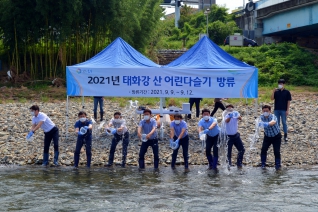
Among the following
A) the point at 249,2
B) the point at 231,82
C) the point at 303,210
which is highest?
the point at 249,2

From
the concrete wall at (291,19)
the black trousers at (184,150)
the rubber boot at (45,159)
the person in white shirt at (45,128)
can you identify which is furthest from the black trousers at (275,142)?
the concrete wall at (291,19)

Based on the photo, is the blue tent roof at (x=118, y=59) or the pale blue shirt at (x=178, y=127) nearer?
the pale blue shirt at (x=178, y=127)

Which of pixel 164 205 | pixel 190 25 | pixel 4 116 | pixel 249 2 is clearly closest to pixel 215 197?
pixel 164 205

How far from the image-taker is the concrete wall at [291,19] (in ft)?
113

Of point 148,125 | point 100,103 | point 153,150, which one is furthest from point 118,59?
point 153,150

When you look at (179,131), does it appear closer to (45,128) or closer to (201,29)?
(45,128)

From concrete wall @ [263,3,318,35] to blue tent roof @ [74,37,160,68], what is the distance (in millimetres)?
20012

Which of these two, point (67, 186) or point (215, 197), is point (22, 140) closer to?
point (67, 186)

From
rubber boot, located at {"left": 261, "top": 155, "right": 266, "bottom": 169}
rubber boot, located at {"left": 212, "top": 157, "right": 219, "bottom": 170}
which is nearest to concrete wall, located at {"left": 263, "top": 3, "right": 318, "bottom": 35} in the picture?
rubber boot, located at {"left": 261, "top": 155, "right": 266, "bottom": 169}

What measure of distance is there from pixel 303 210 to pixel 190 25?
45.4m

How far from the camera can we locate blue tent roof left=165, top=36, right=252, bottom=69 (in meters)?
16.1

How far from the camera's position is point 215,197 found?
11484mm

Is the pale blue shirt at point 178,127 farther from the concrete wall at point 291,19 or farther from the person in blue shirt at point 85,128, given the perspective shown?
the concrete wall at point 291,19

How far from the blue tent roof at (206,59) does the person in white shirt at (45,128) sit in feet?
13.5
